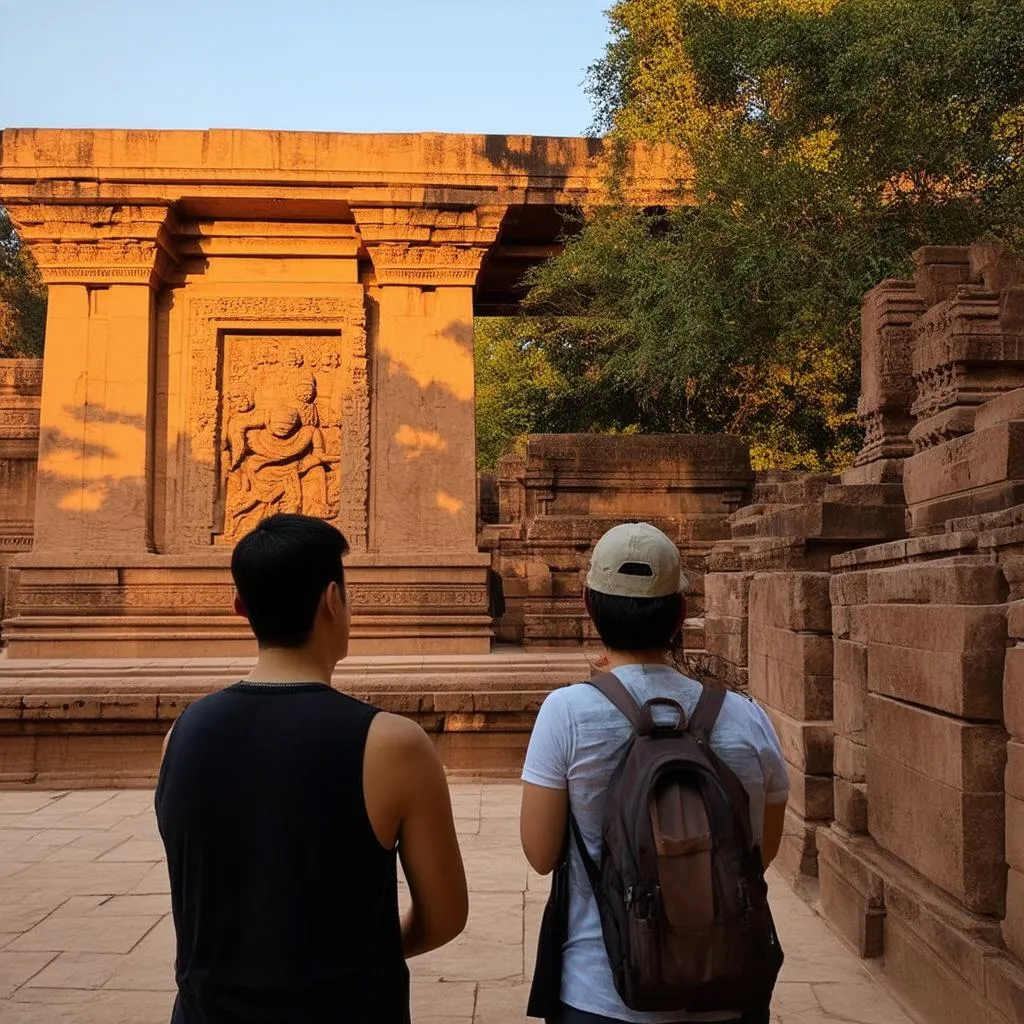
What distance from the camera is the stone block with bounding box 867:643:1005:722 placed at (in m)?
3.66

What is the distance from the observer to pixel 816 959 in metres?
4.66

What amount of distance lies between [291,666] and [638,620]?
648 millimetres

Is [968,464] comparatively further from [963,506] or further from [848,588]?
[848,588]

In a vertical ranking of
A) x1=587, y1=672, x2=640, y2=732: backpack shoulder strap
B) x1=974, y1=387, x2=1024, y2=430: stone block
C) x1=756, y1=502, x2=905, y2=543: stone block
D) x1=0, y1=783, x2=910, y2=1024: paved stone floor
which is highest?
x1=974, y1=387, x2=1024, y2=430: stone block

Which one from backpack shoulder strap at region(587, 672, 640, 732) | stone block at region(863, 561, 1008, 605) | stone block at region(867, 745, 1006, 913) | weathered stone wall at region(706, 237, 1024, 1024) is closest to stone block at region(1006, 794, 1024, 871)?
weathered stone wall at region(706, 237, 1024, 1024)

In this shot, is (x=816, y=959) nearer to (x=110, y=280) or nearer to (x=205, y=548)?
(x=205, y=548)

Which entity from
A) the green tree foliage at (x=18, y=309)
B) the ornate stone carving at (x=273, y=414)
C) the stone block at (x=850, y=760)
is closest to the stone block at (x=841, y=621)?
the stone block at (x=850, y=760)

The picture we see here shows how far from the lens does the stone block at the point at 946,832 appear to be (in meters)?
3.65

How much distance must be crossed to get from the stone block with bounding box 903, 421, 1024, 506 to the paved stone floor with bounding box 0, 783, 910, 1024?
2.14 meters

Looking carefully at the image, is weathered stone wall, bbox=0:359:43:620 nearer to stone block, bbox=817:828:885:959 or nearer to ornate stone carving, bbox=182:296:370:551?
ornate stone carving, bbox=182:296:370:551

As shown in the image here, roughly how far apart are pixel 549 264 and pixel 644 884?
13.4 metres

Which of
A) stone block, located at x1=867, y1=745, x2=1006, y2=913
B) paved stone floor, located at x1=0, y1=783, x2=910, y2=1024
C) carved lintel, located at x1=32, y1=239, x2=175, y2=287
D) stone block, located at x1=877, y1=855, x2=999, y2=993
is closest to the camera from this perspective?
stone block, located at x1=877, y1=855, x2=999, y2=993

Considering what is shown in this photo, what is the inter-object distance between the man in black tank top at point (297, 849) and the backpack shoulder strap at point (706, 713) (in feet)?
1.55

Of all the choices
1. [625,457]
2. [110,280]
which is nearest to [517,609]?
[625,457]
